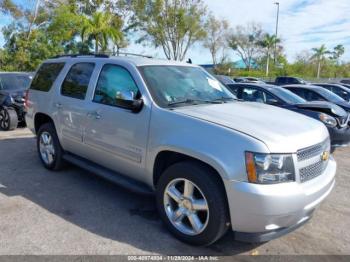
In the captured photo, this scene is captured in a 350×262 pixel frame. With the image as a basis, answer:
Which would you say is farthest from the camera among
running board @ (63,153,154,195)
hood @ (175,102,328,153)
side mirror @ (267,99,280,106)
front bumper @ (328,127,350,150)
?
side mirror @ (267,99,280,106)

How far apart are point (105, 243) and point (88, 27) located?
24882 millimetres

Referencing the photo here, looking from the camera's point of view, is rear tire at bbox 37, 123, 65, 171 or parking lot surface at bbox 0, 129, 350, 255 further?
rear tire at bbox 37, 123, 65, 171

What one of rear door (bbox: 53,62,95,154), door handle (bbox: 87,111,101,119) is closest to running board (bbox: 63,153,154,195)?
rear door (bbox: 53,62,95,154)

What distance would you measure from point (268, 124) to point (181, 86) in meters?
1.29

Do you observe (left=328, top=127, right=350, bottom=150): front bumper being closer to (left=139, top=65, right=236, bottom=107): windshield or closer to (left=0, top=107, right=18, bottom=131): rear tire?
(left=139, top=65, right=236, bottom=107): windshield

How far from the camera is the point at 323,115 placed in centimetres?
729

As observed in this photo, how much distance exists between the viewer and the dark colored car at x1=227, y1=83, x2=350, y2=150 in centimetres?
712

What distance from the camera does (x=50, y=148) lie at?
5.70 m

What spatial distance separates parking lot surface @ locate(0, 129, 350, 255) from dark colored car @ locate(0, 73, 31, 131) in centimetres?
431

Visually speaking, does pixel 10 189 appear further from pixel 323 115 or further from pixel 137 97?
pixel 323 115

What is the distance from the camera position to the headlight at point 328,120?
23.3 feet

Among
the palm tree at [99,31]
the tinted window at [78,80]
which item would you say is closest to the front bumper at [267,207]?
the tinted window at [78,80]

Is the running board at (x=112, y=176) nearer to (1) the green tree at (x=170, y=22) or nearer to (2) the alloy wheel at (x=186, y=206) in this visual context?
(2) the alloy wheel at (x=186, y=206)

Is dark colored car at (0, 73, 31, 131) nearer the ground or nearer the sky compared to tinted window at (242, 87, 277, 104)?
nearer the ground
